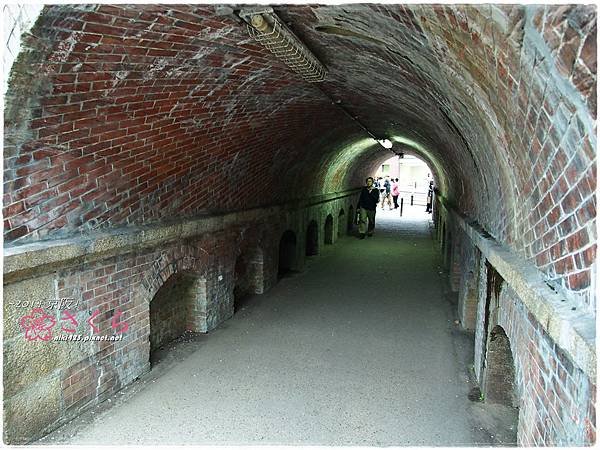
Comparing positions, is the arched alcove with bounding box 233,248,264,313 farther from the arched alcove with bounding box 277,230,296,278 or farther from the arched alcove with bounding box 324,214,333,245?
the arched alcove with bounding box 324,214,333,245

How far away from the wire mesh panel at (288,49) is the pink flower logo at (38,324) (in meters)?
3.52

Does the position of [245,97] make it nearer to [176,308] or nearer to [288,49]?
[288,49]

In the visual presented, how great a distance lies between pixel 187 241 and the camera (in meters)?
7.78

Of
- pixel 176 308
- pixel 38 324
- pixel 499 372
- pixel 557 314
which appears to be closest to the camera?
pixel 557 314

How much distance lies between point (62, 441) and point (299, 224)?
960 centimetres

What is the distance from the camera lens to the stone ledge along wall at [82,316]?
15.3 ft

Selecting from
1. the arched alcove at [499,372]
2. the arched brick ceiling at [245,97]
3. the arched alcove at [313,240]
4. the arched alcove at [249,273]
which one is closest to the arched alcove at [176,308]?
the arched brick ceiling at [245,97]

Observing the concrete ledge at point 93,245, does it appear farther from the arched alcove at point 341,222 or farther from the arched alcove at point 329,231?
the arched alcove at point 341,222

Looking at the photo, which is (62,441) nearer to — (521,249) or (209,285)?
(209,285)

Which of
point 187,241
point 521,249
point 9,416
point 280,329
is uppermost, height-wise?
point 521,249

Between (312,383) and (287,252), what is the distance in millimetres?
7500

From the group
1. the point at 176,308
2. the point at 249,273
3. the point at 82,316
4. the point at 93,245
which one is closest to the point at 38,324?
the point at 82,316

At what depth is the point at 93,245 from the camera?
547cm

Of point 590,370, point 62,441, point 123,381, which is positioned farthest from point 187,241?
point 590,370
